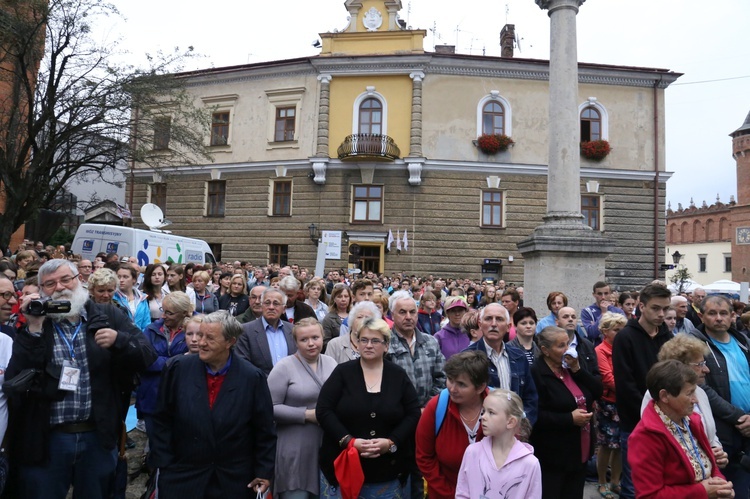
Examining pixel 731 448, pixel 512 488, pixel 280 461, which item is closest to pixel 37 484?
pixel 280 461

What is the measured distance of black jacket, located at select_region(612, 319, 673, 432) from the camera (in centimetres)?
448

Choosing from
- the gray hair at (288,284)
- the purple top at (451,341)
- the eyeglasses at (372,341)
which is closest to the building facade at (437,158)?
the gray hair at (288,284)

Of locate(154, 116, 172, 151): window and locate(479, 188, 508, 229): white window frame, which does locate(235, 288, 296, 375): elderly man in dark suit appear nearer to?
locate(154, 116, 172, 151): window

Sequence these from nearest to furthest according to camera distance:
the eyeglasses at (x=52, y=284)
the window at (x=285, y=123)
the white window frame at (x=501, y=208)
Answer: the eyeglasses at (x=52, y=284) → the white window frame at (x=501, y=208) → the window at (x=285, y=123)

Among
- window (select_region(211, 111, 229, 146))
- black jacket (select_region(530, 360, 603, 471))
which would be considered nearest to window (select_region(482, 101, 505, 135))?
window (select_region(211, 111, 229, 146))

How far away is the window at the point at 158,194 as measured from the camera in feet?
94.8

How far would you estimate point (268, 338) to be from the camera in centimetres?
513

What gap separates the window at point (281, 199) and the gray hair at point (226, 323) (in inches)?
888

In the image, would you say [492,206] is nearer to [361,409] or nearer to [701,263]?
[361,409]

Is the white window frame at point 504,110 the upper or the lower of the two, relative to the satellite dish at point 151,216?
upper

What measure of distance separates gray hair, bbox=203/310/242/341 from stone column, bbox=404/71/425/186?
21.4 m

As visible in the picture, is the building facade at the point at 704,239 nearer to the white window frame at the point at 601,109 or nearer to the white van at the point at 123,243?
the white window frame at the point at 601,109

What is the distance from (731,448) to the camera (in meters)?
4.25

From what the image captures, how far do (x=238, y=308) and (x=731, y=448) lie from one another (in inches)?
266
